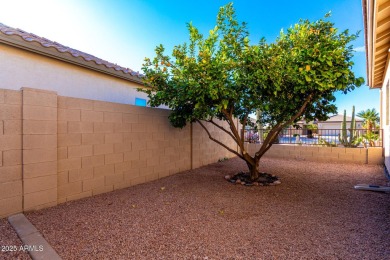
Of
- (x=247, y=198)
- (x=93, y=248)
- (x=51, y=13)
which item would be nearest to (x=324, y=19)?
(x=247, y=198)

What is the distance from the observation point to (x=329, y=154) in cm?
870

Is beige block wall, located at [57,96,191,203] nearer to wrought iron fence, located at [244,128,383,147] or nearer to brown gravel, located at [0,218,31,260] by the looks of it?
brown gravel, located at [0,218,31,260]

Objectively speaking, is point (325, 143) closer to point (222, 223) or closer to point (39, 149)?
point (222, 223)

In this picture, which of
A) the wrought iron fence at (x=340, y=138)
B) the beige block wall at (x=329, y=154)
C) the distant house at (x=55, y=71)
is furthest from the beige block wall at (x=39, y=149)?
the beige block wall at (x=329, y=154)

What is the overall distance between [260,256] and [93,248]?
5.89 ft

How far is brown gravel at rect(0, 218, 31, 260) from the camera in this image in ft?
7.36

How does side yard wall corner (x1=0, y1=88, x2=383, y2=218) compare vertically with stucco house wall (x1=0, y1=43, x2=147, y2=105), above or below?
below

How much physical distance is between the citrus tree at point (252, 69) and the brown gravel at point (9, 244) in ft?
11.1

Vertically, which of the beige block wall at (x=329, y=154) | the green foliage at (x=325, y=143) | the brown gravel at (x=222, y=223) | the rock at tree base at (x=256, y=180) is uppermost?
the green foliage at (x=325, y=143)

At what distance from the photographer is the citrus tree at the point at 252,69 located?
3.97 m

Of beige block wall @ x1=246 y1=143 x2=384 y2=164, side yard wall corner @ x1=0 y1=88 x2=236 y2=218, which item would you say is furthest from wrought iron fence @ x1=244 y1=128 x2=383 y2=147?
side yard wall corner @ x1=0 y1=88 x2=236 y2=218

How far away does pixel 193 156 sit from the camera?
23.4 feet

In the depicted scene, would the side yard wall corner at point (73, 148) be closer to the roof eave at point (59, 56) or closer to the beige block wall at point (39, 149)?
the beige block wall at point (39, 149)

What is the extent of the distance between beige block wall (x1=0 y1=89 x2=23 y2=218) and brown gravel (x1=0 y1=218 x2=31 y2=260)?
1.04 feet
